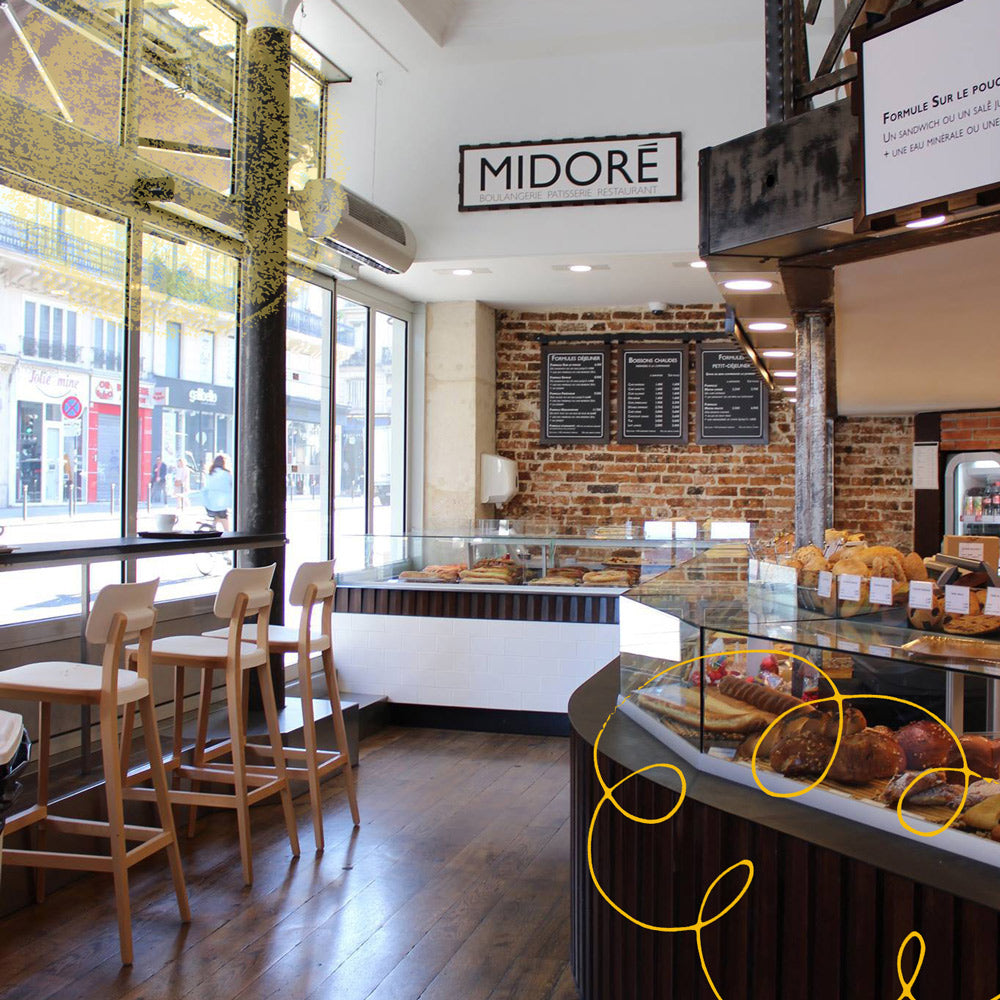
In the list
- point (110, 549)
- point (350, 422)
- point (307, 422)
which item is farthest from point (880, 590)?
point (350, 422)

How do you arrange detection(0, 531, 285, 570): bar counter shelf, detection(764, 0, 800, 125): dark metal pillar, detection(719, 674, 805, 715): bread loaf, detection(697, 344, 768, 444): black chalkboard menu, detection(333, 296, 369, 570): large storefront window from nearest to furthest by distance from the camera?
detection(719, 674, 805, 715): bread loaf < detection(764, 0, 800, 125): dark metal pillar < detection(0, 531, 285, 570): bar counter shelf < detection(333, 296, 369, 570): large storefront window < detection(697, 344, 768, 444): black chalkboard menu

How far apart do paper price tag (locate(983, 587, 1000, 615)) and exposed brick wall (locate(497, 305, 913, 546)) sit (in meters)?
5.50

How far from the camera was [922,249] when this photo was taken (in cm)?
274

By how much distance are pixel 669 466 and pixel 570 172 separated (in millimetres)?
2585

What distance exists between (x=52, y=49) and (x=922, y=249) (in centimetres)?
352

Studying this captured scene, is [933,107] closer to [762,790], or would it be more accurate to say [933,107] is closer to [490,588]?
[762,790]

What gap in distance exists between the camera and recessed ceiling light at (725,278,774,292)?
3.23 m

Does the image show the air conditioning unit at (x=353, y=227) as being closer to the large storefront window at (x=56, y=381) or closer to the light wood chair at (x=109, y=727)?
the large storefront window at (x=56, y=381)

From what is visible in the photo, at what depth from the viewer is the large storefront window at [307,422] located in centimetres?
630

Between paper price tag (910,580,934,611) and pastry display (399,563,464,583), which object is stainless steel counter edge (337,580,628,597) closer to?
pastry display (399,563,464,583)

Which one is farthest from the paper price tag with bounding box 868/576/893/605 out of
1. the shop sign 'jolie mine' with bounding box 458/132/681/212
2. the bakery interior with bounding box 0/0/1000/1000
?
the shop sign 'jolie mine' with bounding box 458/132/681/212

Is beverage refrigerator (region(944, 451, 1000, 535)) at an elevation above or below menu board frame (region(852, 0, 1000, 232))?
below

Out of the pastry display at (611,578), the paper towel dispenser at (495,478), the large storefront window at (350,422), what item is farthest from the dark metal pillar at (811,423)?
the paper towel dispenser at (495,478)

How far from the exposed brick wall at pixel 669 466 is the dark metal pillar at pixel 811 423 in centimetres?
381
